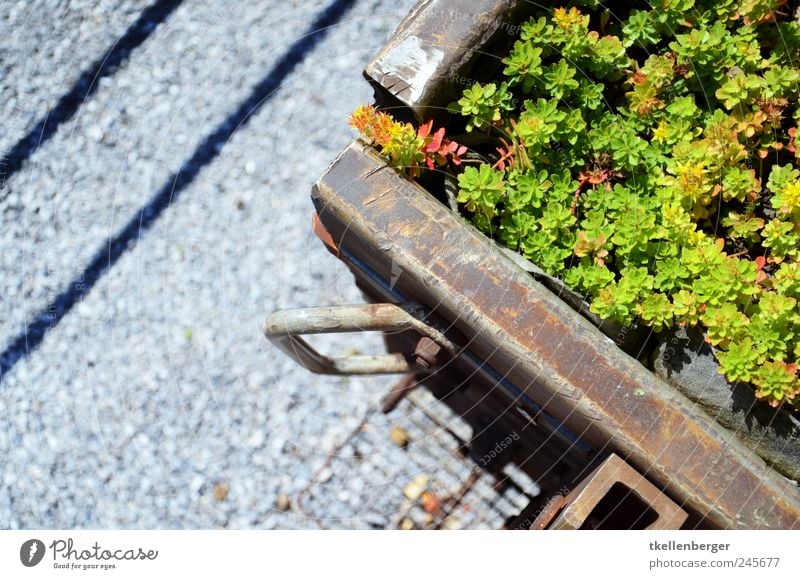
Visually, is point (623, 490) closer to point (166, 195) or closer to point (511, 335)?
point (511, 335)

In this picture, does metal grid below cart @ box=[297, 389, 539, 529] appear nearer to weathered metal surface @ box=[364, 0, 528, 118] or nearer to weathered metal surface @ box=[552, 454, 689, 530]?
weathered metal surface @ box=[552, 454, 689, 530]

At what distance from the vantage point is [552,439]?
2812 millimetres

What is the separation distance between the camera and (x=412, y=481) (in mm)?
3500

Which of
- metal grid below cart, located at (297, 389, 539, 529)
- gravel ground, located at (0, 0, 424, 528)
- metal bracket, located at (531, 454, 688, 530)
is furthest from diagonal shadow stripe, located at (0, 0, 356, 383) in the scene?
metal bracket, located at (531, 454, 688, 530)

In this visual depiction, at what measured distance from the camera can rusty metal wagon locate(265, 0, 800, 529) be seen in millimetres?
2150

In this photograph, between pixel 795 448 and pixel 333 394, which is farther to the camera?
pixel 333 394

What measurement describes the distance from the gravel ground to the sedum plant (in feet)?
4.31

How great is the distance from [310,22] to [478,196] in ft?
A: 6.31

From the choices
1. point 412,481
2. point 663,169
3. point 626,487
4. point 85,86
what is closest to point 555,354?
point 626,487

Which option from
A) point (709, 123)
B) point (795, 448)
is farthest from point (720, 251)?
point (795, 448)

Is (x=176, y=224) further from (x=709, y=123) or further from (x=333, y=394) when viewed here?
(x=709, y=123)

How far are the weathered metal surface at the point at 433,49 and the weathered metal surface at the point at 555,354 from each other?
23 cm

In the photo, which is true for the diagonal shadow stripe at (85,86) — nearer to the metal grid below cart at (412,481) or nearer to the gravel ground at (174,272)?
the gravel ground at (174,272)

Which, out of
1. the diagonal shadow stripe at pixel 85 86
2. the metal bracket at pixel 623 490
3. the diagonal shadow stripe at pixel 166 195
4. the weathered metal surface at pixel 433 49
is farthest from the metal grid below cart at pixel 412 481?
the diagonal shadow stripe at pixel 85 86
